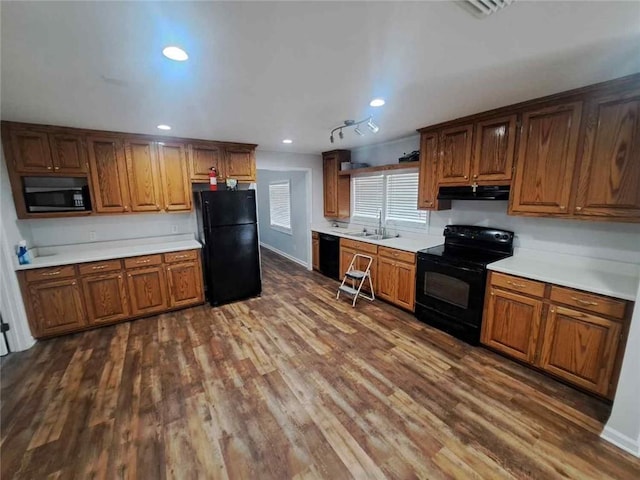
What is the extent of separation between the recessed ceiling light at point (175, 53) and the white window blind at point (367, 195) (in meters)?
3.46

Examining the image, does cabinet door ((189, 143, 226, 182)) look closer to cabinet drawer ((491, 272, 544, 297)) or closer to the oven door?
the oven door

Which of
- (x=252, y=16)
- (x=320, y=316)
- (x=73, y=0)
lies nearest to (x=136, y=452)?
(x=320, y=316)

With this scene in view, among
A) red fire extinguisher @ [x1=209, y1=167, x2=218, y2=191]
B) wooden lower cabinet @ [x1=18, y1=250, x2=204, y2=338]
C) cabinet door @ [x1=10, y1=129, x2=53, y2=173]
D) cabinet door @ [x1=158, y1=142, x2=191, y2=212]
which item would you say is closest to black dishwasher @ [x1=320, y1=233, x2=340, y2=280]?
red fire extinguisher @ [x1=209, y1=167, x2=218, y2=191]

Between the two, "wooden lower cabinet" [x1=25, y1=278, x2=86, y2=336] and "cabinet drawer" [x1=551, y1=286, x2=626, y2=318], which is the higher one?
"cabinet drawer" [x1=551, y1=286, x2=626, y2=318]

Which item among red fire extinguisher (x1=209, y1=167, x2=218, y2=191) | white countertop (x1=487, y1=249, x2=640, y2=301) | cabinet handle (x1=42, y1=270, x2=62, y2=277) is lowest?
cabinet handle (x1=42, y1=270, x2=62, y2=277)

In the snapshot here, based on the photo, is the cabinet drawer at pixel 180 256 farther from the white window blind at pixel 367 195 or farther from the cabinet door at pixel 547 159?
the cabinet door at pixel 547 159

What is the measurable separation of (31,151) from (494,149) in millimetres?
4945

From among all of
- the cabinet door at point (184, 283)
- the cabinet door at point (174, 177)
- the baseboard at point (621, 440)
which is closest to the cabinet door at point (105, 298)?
the cabinet door at point (184, 283)

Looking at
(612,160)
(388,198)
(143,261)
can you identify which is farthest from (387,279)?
(143,261)

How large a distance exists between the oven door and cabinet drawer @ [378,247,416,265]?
13 centimetres

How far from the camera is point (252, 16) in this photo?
47.3 inches

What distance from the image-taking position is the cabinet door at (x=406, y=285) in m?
3.38

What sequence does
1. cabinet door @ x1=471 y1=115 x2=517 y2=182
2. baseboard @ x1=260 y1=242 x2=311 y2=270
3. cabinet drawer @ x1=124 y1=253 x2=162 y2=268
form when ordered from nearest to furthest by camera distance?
cabinet door @ x1=471 y1=115 x2=517 y2=182, cabinet drawer @ x1=124 y1=253 x2=162 y2=268, baseboard @ x1=260 y1=242 x2=311 y2=270

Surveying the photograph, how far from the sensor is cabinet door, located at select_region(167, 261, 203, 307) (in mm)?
3614
